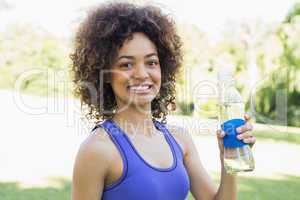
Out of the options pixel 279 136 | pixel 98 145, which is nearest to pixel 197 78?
pixel 279 136

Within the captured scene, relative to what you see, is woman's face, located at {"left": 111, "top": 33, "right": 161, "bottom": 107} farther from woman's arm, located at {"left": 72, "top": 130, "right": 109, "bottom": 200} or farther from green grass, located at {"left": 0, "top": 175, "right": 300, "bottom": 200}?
green grass, located at {"left": 0, "top": 175, "right": 300, "bottom": 200}

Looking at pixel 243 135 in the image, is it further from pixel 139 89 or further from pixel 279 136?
pixel 279 136

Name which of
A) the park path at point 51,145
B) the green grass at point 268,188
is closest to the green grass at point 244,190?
the green grass at point 268,188

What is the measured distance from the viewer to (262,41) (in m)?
13.8

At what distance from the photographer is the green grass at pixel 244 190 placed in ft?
14.9

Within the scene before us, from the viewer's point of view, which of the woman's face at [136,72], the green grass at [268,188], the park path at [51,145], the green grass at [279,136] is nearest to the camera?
the woman's face at [136,72]

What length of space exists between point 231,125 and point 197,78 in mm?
10718

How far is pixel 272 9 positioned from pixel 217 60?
2.59 meters

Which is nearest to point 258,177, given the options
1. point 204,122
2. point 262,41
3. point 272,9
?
point 204,122

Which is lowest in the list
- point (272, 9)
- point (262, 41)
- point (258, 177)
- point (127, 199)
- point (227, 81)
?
point (258, 177)

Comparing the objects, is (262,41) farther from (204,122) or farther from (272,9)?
(204,122)

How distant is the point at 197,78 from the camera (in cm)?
1217

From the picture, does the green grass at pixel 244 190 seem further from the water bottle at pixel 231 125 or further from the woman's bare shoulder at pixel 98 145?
the woman's bare shoulder at pixel 98 145

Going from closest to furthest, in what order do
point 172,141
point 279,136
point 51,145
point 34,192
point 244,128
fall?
point 244,128 < point 172,141 < point 34,192 < point 51,145 < point 279,136
